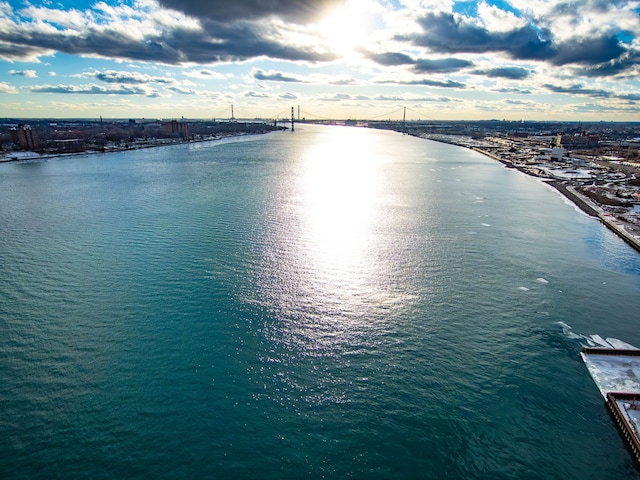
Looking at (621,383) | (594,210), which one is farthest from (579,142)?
(621,383)

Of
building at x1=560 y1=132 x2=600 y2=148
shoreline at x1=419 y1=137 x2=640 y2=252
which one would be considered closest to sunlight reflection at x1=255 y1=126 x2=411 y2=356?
shoreline at x1=419 y1=137 x2=640 y2=252

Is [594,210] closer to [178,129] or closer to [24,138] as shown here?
[24,138]

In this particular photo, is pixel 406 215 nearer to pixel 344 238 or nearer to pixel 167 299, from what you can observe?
pixel 344 238

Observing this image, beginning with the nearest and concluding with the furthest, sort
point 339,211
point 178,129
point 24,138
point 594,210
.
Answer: point 339,211 → point 594,210 → point 24,138 → point 178,129

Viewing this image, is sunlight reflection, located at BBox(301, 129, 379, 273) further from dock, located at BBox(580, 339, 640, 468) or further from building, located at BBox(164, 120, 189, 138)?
building, located at BBox(164, 120, 189, 138)

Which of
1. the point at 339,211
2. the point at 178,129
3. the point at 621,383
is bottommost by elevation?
the point at 621,383

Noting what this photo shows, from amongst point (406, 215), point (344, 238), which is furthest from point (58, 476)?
point (406, 215)

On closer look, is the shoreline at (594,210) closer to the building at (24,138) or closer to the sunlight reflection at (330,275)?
the sunlight reflection at (330,275)

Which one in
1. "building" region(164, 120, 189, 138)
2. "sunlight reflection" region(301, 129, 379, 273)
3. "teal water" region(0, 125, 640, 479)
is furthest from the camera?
"building" region(164, 120, 189, 138)
